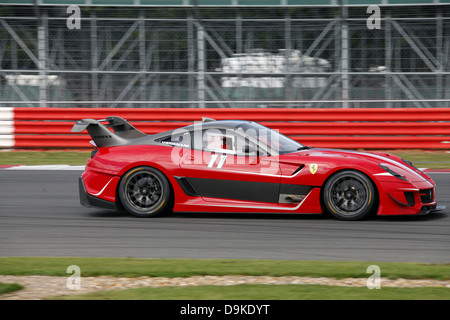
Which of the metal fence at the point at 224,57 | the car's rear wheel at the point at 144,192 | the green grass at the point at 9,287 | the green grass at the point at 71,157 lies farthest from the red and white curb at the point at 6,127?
the green grass at the point at 9,287

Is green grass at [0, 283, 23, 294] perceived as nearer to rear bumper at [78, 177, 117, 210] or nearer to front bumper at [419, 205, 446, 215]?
rear bumper at [78, 177, 117, 210]

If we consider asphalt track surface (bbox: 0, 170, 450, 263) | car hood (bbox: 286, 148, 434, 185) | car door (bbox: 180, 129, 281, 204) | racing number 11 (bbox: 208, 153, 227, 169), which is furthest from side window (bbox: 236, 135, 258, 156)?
asphalt track surface (bbox: 0, 170, 450, 263)

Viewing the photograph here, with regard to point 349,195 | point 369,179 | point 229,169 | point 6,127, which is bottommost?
point 349,195

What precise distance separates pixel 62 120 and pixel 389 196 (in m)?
9.69

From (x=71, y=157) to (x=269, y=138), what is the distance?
7318 mm

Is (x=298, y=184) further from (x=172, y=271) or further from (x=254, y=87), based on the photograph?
(x=254, y=87)

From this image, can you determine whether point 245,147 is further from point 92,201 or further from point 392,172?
point 92,201

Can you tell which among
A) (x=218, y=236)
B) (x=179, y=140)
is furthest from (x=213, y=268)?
(x=179, y=140)

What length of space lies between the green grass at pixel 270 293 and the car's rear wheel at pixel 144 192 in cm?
313

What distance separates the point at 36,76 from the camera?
16.2 meters

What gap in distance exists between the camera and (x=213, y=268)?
5531 mm

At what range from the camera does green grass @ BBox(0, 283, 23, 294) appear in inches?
192

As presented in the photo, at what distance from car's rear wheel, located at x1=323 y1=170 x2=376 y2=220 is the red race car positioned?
0.01m

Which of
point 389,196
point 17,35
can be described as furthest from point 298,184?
point 17,35
